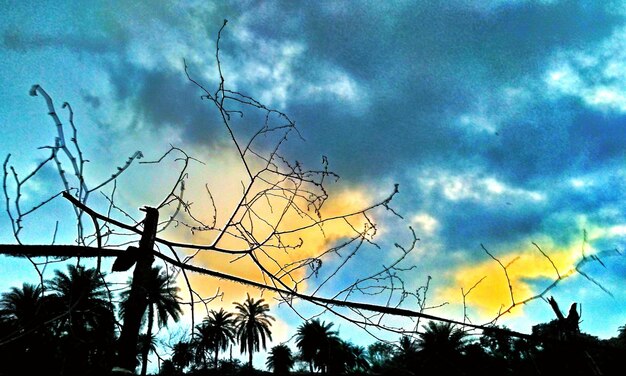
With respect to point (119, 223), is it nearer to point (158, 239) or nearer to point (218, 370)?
point (158, 239)

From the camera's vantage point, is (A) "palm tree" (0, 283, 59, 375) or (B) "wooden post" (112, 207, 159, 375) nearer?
(A) "palm tree" (0, 283, 59, 375)

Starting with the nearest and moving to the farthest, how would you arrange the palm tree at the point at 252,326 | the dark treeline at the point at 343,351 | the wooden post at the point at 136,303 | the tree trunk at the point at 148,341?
1. the dark treeline at the point at 343,351
2. the wooden post at the point at 136,303
3. the tree trunk at the point at 148,341
4. the palm tree at the point at 252,326

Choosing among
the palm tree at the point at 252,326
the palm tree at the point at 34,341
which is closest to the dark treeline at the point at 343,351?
the palm tree at the point at 34,341

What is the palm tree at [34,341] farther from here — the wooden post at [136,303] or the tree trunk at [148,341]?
the tree trunk at [148,341]

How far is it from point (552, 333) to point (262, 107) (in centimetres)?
199

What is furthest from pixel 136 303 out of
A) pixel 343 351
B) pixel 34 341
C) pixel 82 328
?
pixel 343 351

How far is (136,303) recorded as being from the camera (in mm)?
1834

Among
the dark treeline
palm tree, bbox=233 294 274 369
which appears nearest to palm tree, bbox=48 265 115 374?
the dark treeline

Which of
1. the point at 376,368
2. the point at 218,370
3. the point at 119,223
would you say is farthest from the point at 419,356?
the point at 119,223

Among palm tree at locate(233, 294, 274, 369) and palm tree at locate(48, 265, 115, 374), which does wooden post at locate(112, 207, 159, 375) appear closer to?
palm tree at locate(48, 265, 115, 374)

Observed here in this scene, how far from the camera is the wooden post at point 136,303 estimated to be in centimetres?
166

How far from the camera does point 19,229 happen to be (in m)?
1.62

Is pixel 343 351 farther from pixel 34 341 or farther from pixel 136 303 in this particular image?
pixel 34 341

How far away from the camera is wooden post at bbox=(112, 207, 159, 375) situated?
5.44ft
